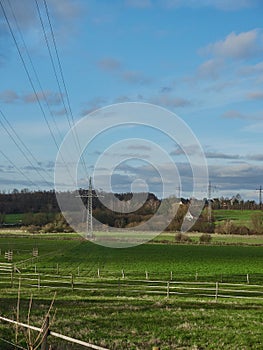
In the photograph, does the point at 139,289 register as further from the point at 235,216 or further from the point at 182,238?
the point at 235,216

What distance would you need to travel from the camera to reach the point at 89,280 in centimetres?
3806

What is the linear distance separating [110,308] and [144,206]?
88.9 m

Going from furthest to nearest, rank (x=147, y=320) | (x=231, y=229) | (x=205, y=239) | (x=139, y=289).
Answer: (x=231, y=229)
(x=205, y=239)
(x=139, y=289)
(x=147, y=320)

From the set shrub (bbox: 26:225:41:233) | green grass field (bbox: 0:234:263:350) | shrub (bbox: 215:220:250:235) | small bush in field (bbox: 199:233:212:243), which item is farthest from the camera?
shrub (bbox: 26:225:41:233)

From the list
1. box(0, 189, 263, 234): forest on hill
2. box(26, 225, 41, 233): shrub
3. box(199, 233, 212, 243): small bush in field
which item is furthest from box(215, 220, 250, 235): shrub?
box(26, 225, 41, 233): shrub

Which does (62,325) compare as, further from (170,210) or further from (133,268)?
(170,210)

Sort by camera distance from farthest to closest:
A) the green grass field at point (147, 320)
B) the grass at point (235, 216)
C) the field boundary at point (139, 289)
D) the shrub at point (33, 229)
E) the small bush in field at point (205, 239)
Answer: the grass at point (235, 216), the shrub at point (33, 229), the small bush in field at point (205, 239), the field boundary at point (139, 289), the green grass field at point (147, 320)

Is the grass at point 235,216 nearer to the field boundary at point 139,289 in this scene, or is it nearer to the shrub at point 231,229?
the shrub at point 231,229

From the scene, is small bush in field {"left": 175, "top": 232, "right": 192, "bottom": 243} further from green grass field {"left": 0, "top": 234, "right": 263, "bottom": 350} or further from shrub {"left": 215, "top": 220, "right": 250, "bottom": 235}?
green grass field {"left": 0, "top": 234, "right": 263, "bottom": 350}

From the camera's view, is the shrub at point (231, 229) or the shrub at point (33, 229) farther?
the shrub at point (33, 229)

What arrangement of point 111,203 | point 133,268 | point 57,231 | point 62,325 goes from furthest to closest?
point 57,231
point 111,203
point 133,268
point 62,325

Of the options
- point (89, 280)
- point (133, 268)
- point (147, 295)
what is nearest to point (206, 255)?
point (133, 268)

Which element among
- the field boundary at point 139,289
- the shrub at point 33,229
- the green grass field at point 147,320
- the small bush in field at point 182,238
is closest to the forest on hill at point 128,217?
the shrub at point 33,229

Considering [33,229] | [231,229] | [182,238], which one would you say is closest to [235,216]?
[231,229]
